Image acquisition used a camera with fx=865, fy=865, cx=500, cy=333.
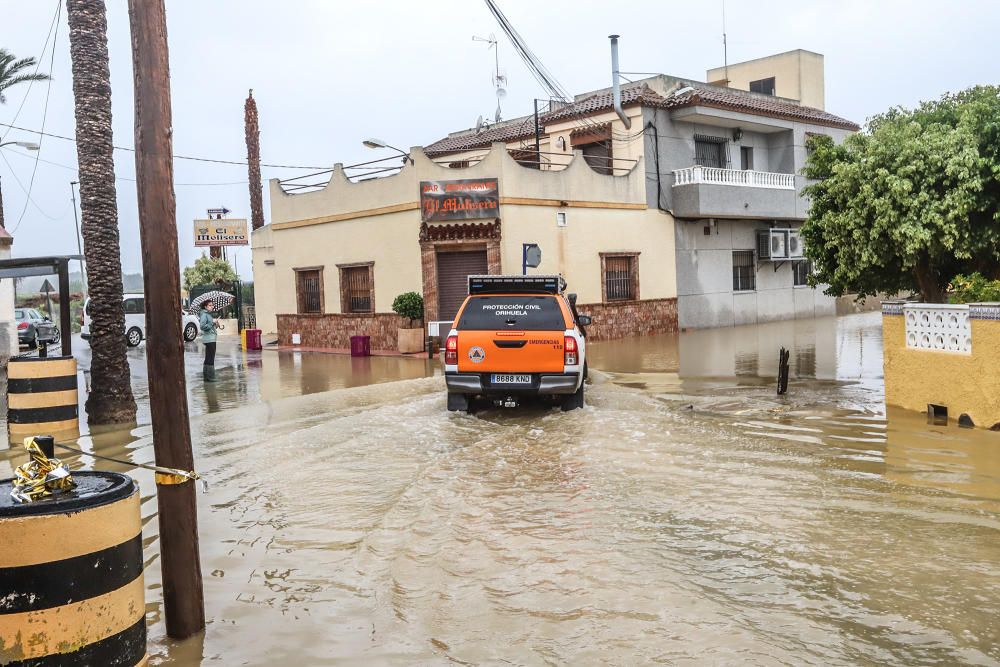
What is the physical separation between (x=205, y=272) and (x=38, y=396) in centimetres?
3732

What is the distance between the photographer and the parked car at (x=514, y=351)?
11.3 meters

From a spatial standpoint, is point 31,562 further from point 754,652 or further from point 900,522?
point 900,522

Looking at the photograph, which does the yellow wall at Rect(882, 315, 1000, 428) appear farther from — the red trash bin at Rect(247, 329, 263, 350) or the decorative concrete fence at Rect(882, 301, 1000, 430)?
the red trash bin at Rect(247, 329, 263, 350)

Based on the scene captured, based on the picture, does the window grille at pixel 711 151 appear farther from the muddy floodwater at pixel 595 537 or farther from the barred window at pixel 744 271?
the muddy floodwater at pixel 595 537

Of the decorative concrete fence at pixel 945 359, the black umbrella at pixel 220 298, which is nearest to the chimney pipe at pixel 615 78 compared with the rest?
the decorative concrete fence at pixel 945 359

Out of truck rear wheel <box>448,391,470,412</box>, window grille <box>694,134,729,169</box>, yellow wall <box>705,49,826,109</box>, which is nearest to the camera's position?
truck rear wheel <box>448,391,470,412</box>

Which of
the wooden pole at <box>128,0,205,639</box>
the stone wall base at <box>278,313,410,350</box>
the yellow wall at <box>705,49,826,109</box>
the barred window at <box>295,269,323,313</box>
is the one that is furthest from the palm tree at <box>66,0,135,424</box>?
the yellow wall at <box>705,49,826,109</box>

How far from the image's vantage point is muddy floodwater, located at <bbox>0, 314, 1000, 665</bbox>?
4.63 m

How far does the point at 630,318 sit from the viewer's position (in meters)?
26.1

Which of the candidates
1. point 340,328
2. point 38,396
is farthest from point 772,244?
point 38,396

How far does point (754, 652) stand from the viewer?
14.5ft

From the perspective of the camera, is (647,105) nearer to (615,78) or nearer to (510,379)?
(615,78)

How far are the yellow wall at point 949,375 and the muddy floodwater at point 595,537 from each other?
0.46m

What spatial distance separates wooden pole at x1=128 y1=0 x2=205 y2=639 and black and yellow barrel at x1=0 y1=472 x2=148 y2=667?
1.02m
